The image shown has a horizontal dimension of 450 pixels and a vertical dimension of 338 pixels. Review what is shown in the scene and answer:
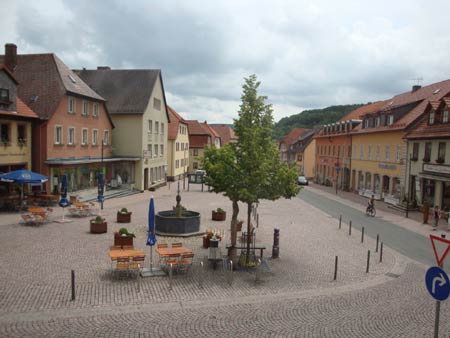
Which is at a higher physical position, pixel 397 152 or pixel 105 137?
pixel 105 137

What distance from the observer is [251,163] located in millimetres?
14375

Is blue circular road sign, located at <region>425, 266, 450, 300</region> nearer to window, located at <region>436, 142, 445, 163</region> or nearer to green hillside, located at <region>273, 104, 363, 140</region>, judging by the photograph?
window, located at <region>436, 142, 445, 163</region>

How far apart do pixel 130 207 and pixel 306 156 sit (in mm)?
51418

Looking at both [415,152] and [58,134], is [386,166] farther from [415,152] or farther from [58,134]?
[58,134]

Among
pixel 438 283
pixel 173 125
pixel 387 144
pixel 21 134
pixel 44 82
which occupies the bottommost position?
pixel 438 283

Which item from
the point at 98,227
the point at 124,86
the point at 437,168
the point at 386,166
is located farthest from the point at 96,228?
the point at 386,166

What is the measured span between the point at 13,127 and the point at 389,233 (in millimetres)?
24308

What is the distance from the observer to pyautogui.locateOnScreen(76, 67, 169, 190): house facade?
140 ft

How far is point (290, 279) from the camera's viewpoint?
13.7 metres

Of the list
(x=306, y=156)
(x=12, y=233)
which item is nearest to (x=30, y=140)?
(x=12, y=233)

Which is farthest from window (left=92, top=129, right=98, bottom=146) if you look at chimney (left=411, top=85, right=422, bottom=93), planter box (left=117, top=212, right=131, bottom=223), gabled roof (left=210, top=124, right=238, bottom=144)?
gabled roof (left=210, top=124, right=238, bottom=144)

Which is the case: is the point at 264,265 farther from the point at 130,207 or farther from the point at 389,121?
the point at 389,121

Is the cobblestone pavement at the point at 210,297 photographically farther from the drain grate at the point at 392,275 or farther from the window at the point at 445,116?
the window at the point at 445,116

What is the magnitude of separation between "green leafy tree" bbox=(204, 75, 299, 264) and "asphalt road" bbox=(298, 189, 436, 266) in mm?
7494
